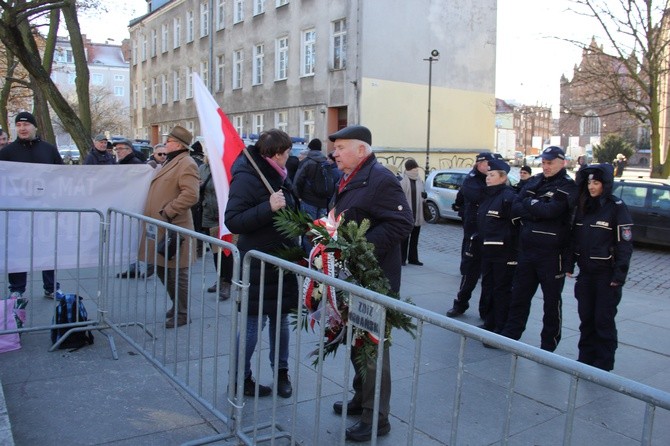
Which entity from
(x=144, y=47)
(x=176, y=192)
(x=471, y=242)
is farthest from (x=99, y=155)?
(x=144, y=47)

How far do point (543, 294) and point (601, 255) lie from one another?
0.75 m

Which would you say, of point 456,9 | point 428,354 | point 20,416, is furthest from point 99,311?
point 456,9

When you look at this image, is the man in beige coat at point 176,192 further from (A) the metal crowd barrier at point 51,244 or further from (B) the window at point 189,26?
(B) the window at point 189,26

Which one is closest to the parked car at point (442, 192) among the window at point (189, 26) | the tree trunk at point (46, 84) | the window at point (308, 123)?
the tree trunk at point (46, 84)

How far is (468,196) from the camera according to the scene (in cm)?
710

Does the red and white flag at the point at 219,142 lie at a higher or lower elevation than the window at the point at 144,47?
lower

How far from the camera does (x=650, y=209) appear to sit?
42.7 feet

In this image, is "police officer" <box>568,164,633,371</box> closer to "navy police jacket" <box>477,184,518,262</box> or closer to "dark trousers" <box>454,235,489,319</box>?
"navy police jacket" <box>477,184,518,262</box>

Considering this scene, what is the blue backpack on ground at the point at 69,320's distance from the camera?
531 cm

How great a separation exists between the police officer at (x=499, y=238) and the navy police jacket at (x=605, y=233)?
847 millimetres

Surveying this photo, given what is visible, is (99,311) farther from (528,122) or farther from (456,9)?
(528,122)

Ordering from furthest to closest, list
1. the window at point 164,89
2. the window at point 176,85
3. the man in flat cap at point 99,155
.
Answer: the window at point 164,89
the window at point 176,85
the man in flat cap at point 99,155

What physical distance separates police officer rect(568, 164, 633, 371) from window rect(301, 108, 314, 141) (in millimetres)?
22219

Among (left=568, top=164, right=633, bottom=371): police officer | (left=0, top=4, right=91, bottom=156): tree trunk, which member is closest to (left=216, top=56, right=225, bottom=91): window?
(left=0, top=4, right=91, bottom=156): tree trunk
